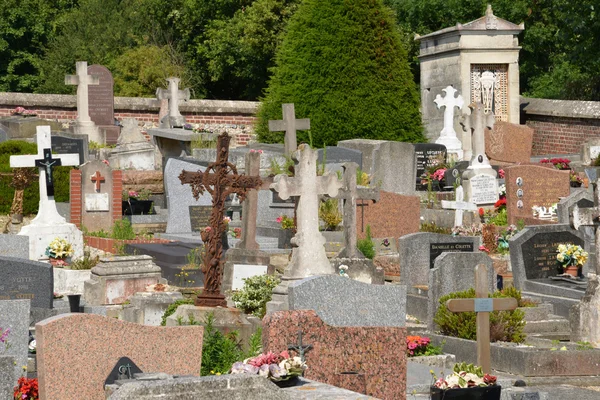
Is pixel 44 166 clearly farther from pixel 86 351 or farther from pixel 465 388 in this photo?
pixel 465 388

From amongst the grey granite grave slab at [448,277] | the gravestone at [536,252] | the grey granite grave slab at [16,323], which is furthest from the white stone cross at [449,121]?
the grey granite grave slab at [16,323]

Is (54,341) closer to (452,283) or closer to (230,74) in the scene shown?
(452,283)

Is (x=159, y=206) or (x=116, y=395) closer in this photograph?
(x=116, y=395)

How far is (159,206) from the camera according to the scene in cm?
2125

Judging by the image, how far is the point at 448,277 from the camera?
13.0 m

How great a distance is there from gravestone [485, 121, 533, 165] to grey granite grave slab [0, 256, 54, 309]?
546 inches

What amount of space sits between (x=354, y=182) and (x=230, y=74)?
2149 centimetres

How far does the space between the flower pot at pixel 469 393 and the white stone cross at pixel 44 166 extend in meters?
9.14

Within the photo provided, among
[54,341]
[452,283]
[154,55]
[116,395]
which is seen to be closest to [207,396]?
[116,395]

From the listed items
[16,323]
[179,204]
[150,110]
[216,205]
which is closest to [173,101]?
[150,110]

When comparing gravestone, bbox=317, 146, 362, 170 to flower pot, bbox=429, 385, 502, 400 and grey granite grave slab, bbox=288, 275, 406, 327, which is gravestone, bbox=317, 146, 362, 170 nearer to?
grey granite grave slab, bbox=288, 275, 406, 327

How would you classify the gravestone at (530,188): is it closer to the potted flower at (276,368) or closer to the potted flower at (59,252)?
the potted flower at (59,252)

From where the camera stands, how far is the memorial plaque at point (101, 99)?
89.9 ft

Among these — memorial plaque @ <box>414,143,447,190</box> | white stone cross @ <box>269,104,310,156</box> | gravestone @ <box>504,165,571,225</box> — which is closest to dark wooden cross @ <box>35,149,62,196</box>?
white stone cross @ <box>269,104,310,156</box>
